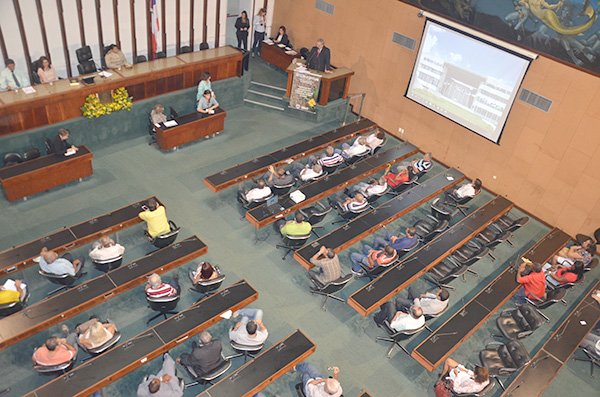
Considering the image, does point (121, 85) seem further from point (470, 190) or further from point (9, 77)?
point (470, 190)

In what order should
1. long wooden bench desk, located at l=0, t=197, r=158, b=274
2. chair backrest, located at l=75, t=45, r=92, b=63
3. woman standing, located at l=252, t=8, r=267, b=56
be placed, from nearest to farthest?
1. long wooden bench desk, located at l=0, t=197, r=158, b=274
2. chair backrest, located at l=75, t=45, r=92, b=63
3. woman standing, located at l=252, t=8, r=267, b=56

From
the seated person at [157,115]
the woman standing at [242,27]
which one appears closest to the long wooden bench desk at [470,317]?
the seated person at [157,115]

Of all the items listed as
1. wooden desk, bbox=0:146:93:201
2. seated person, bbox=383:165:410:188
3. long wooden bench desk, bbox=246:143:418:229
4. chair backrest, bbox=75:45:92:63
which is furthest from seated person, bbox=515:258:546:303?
chair backrest, bbox=75:45:92:63

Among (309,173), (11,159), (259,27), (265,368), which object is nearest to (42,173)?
(11,159)

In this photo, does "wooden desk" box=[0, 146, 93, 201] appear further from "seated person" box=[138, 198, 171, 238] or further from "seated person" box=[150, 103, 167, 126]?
"seated person" box=[138, 198, 171, 238]

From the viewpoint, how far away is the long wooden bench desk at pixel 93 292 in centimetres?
696

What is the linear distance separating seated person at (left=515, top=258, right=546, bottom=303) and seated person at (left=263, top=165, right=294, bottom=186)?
4.84 metres

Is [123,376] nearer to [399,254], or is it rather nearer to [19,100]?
[399,254]

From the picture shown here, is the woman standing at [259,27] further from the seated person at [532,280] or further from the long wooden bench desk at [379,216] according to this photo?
the seated person at [532,280]

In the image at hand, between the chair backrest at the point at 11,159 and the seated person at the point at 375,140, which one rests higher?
the seated person at the point at 375,140

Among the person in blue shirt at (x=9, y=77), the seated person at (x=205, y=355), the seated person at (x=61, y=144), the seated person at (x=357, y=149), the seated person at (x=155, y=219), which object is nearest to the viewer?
the seated person at (x=205, y=355)

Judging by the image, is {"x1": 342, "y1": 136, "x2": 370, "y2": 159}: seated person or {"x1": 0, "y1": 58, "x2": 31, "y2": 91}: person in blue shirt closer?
{"x1": 0, "y1": 58, "x2": 31, "y2": 91}: person in blue shirt

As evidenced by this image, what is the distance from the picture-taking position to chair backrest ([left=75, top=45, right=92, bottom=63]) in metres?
11.9

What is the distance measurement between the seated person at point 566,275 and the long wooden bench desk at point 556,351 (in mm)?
490
